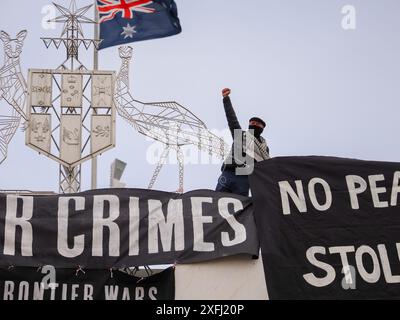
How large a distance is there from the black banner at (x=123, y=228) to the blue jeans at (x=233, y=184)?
66cm

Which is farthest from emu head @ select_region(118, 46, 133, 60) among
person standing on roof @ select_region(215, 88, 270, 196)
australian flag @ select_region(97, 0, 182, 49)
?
person standing on roof @ select_region(215, 88, 270, 196)

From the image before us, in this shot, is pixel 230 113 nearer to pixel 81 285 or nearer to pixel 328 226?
pixel 328 226

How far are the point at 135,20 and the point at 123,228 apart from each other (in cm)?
933

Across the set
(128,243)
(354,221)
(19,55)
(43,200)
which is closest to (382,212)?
(354,221)

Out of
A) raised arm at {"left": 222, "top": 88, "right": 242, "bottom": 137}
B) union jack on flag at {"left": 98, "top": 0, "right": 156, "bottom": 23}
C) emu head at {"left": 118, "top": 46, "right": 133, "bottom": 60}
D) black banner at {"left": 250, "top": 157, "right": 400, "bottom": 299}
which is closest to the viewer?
black banner at {"left": 250, "top": 157, "right": 400, "bottom": 299}

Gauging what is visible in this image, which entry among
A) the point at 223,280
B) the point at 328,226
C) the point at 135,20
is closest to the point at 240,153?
the point at 328,226

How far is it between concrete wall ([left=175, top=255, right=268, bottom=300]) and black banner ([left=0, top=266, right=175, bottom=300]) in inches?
5.3

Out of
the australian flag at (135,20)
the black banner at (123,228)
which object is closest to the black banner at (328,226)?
the black banner at (123,228)

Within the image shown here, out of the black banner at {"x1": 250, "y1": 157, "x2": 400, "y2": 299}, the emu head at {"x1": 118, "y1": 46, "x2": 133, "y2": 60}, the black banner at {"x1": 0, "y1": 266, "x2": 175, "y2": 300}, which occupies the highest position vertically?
the emu head at {"x1": 118, "y1": 46, "x2": 133, "y2": 60}

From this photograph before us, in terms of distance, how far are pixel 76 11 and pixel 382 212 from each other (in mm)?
11809

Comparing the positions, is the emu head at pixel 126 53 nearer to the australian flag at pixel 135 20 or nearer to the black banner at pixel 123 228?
the australian flag at pixel 135 20

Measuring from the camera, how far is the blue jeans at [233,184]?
432 inches

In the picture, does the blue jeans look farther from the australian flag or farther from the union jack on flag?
the union jack on flag

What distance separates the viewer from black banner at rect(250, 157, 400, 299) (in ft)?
31.8
